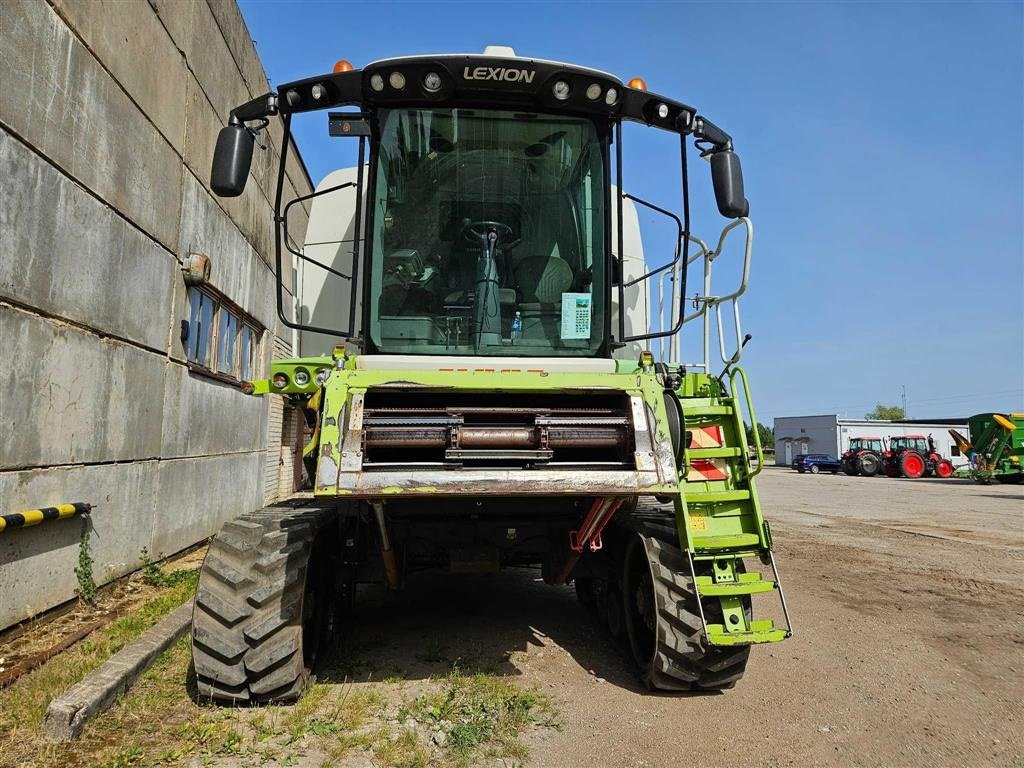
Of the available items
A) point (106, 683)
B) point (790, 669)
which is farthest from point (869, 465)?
point (106, 683)

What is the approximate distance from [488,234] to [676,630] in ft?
8.28

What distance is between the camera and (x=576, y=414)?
3484 millimetres

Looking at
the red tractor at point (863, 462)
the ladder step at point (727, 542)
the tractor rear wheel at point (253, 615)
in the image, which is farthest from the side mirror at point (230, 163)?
the red tractor at point (863, 462)

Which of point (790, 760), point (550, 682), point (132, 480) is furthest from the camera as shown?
point (132, 480)

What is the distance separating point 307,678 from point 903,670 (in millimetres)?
3595

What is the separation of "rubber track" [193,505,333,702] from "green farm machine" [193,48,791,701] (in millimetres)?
12

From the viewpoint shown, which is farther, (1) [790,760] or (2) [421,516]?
(2) [421,516]

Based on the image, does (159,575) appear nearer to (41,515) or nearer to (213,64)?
(41,515)

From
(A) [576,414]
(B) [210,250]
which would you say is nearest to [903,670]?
(A) [576,414]

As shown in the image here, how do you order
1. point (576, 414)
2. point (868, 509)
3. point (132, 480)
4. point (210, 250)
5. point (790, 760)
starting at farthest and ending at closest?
point (868, 509), point (210, 250), point (132, 480), point (576, 414), point (790, 760)

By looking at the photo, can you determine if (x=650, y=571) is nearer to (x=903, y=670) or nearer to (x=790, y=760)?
(x=790, y=760)

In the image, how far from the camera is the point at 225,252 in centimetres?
818

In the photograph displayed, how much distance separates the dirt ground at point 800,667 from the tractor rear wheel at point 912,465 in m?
27.7

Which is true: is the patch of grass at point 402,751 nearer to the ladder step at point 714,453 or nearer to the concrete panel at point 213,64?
the ladder step at point 714,453
